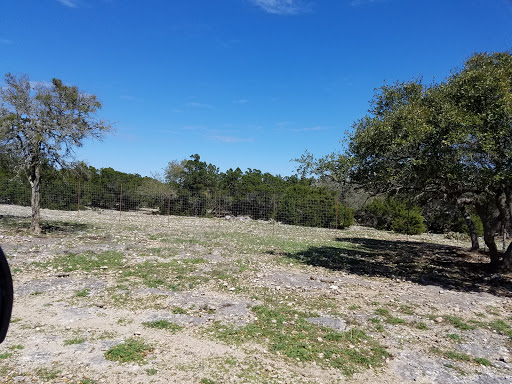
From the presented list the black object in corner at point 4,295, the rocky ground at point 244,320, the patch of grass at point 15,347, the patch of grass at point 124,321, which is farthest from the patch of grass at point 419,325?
the black object in corner at point 4,295

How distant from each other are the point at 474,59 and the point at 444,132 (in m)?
3.38

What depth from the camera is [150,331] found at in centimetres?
481

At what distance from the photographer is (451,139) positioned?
22.7 ft

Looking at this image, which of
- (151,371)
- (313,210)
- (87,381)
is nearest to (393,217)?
(313,210)

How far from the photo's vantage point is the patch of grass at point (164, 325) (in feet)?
16.2

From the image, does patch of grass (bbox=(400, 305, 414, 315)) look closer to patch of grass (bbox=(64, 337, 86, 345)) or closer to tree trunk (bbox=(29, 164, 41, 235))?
patch of grass (bbox=(64, 337, 86, 345))

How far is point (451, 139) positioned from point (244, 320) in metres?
5.42

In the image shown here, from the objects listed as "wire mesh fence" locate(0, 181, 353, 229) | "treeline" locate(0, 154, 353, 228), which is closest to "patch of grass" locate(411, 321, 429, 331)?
"treeline" locate(0, 154, 353, 228)

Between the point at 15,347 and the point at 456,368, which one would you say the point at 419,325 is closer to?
the point at 456,368

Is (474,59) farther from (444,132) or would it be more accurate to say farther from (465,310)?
(465,310)

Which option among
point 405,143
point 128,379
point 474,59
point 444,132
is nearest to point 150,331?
point 128,379

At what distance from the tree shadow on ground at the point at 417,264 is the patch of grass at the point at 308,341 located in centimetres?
456

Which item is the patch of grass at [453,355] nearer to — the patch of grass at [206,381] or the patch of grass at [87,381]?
the patch of grass at [206,381]

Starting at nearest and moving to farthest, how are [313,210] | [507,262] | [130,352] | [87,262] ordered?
[130,352] → [87,262] → [507,262] → [313,210]
